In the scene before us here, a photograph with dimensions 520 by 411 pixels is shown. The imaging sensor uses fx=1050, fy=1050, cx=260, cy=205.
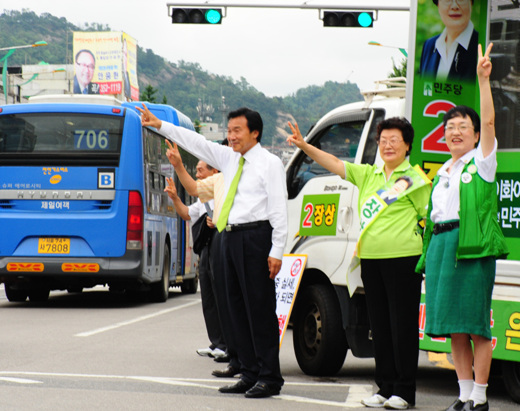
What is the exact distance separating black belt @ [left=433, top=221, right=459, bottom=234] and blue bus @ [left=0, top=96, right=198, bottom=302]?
31.8 ft

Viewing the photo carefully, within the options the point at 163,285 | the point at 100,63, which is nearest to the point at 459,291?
the point at 163,285

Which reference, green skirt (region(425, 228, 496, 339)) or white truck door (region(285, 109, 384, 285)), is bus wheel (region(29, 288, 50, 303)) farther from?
green skirt (region(425, 228, 496, 339))

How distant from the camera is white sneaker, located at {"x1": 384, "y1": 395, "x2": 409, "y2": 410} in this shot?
647cm

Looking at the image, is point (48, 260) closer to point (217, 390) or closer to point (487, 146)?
point (217, 390)

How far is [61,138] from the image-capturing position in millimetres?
15539

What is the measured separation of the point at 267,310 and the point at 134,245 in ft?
28.3

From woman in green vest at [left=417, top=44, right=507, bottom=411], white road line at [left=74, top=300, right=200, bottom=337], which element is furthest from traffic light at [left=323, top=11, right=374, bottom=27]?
woman in green vest at [left=417, top=44, right=507, bottom=411]

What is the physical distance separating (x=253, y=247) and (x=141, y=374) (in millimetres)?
1677

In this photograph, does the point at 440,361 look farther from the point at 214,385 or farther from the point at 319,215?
the point at 214,385

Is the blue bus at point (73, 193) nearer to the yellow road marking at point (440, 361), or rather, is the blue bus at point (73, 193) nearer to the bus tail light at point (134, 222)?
the bus tail light at point (134, 222)

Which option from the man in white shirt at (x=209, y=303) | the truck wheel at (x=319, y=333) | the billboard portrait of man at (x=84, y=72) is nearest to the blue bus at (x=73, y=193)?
the man in white shirt at (x=209, y=303)

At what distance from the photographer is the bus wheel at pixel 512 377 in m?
6.68

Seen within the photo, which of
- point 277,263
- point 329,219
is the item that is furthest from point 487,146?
point 329,219

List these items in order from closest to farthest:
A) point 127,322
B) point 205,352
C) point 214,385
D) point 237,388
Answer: point 237,388
point 214,385
point 205,352
point 127,322
